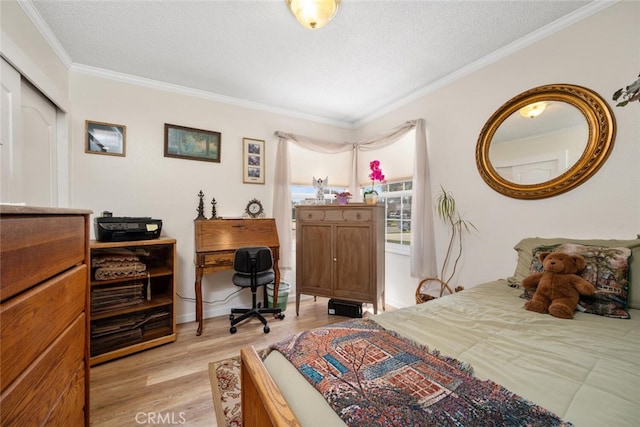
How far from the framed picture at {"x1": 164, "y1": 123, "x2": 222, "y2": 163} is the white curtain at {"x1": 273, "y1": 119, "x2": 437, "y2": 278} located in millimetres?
773

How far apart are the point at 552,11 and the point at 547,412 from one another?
2489mm

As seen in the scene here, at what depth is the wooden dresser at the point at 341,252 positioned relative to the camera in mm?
2730

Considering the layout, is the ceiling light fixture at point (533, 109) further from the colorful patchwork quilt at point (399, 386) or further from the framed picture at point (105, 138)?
the framed picture at point (105, 138)

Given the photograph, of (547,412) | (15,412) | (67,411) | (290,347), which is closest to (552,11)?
(547,412)

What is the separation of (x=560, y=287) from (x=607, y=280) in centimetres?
24

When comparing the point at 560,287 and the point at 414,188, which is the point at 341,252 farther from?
the point at 560,287

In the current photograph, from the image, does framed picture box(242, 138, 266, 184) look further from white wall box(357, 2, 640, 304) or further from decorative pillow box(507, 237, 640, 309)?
decorative pillow box(507, 237, 640, 309)

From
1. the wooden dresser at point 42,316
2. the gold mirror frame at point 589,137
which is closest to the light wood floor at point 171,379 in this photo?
the wooden dresser at point 42,316

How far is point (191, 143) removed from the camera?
9.29ft

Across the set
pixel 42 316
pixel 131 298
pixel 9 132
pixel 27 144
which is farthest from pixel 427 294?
pixel 27 144

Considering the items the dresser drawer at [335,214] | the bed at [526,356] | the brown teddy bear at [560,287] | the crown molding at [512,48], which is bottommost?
the bed at [526,356]

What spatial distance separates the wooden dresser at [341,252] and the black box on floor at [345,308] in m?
0.13

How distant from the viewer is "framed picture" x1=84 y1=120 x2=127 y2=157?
7.87 feet

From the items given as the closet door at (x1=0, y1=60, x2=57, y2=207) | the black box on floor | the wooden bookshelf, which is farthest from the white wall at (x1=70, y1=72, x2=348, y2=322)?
A: the black box on floor
